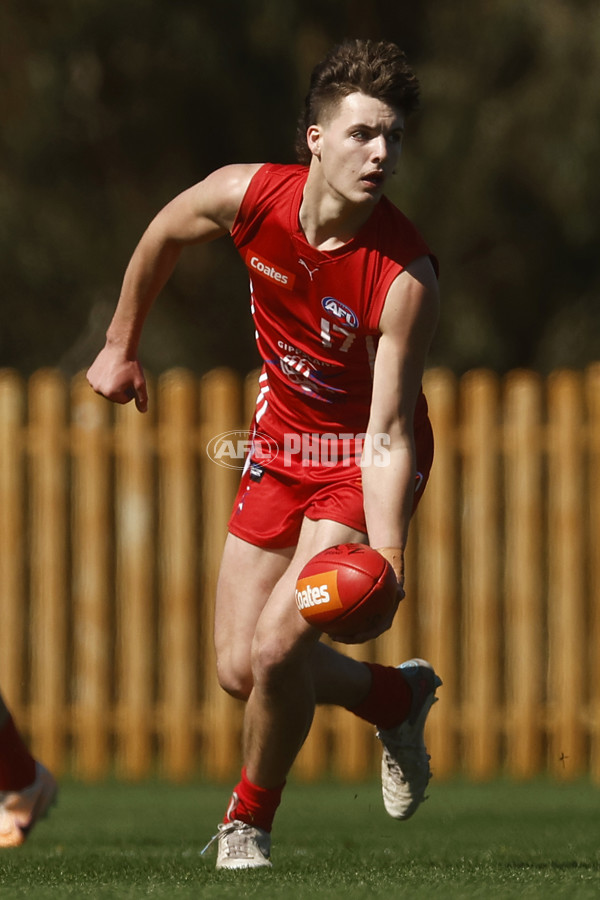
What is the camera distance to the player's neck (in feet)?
16.5

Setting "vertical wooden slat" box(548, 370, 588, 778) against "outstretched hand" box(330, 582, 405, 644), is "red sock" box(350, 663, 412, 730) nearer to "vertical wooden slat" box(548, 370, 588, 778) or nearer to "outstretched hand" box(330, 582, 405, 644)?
"outstretched hand" box(330, 582, 405, 644)

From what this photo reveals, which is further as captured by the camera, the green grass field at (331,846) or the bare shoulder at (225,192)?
the bare shoulder at (225,192)

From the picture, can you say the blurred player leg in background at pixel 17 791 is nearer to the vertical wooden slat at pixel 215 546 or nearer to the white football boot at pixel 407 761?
the white football boot at pixel 407 761

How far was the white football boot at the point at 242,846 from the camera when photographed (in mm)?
5203

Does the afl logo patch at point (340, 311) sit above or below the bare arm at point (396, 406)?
above

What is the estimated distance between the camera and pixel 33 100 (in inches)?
495

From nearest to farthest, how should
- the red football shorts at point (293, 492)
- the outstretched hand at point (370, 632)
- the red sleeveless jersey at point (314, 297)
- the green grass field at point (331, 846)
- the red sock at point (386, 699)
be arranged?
the green grass field at point (331, 846) → the outstretched hand at point (370, 632) → the red sleeveless jersey at point (314, 297) → the red football shorts at point (293, 492) → the red sock at point (386, 699)

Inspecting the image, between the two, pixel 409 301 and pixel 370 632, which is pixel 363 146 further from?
pixel 370 632

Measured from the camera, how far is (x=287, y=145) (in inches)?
488

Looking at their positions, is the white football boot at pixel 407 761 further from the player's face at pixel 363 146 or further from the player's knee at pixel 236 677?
the player's face at pixel 363 146

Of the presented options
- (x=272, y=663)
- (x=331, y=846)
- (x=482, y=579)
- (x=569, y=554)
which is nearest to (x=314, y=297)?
(x=272, y=663)

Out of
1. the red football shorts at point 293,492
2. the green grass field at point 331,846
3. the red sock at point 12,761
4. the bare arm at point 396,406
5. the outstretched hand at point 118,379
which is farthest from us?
Result: the red sock at point 12,761

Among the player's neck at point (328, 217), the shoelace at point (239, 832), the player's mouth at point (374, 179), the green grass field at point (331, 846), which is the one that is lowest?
the green grass field at point (331, 846)

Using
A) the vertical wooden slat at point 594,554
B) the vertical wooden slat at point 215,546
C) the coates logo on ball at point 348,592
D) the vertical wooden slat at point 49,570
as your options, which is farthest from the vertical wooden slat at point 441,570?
the coates logo on ball at point 348,592
